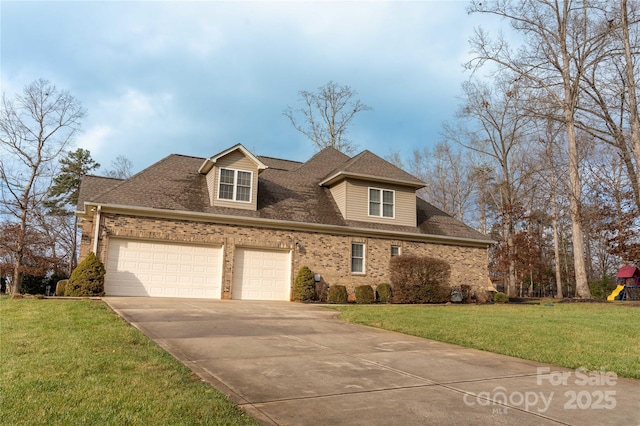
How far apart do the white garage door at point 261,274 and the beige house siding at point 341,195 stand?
10.8 ft

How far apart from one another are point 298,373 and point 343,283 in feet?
44.7

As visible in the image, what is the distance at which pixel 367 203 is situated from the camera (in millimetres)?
20125

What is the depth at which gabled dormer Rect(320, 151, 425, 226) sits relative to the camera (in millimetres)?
19797

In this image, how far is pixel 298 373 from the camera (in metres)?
5.20

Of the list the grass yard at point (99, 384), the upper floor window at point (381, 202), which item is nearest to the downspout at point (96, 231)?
the grass yard at point (99, 384)

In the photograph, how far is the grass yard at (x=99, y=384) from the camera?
3.46 m

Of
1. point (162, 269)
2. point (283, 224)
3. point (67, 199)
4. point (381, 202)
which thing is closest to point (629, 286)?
point (381, 202)

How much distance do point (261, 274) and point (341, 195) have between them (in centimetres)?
513

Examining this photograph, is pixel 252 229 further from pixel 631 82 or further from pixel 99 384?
pixel 631 82

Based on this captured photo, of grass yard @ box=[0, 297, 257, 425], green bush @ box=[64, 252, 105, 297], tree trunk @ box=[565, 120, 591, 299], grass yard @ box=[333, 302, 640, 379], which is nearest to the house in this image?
green bush @ box=[64, 252, 105, 297]

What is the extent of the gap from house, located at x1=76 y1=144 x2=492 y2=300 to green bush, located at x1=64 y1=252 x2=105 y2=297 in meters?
0.78

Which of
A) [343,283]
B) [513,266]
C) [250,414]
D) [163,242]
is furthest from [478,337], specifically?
[513,266]

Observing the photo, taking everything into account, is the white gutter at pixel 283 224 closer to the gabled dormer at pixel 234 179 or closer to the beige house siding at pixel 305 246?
the beige house siding at pixel 305 246

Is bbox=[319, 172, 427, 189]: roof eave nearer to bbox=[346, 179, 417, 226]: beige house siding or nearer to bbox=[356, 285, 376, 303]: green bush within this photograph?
bbox=[346, 179, 417, 226]: beige house siding
